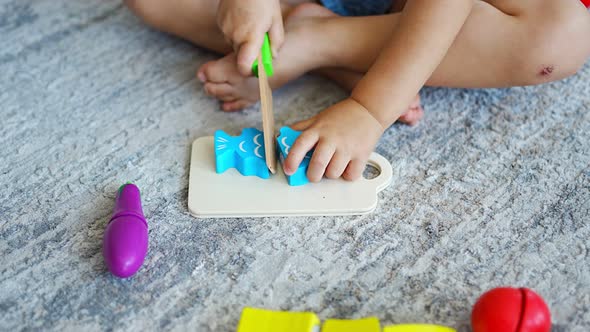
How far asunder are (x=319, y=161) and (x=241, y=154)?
91mm

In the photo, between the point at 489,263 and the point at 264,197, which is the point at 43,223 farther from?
the point at 489,263

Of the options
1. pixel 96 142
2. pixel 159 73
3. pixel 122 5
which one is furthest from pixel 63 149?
pixel 122 5

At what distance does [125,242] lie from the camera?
597 millimetres

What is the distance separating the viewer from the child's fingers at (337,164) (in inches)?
26.7

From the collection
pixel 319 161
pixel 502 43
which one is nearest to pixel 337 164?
pixel 319 161

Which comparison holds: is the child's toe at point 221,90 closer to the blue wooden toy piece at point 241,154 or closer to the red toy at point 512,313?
the blue wooden toy piece at point 241,154

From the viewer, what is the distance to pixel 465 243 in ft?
2.12

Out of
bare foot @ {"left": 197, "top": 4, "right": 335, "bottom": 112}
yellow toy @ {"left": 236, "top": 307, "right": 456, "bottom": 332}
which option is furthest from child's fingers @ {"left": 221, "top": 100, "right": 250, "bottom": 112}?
yellow toy @ {"left": 236, "top": 307, "right": 456, "bottom": 332}

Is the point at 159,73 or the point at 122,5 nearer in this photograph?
the point at 159,73

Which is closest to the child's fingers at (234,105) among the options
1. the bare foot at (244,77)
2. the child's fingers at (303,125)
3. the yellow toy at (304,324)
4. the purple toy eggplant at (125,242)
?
the bare foot at (244,77)

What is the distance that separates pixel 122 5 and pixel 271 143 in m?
0.47

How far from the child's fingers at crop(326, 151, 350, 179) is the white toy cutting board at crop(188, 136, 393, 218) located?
0.06 feet

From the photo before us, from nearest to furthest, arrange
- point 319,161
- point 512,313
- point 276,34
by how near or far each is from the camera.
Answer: point 512,313, point 319,161, point 276,34

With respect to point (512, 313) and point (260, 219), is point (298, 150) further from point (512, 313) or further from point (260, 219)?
point (512, 313)
